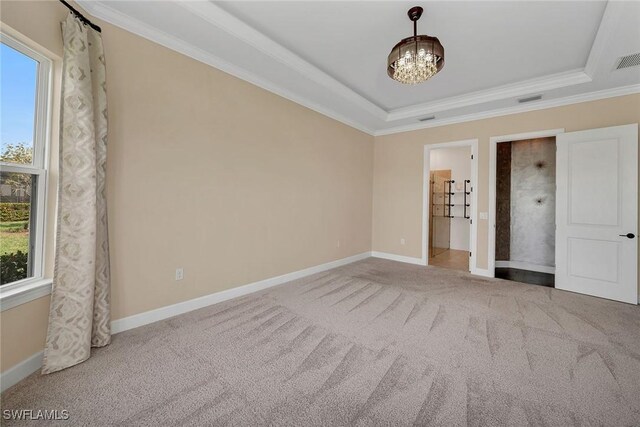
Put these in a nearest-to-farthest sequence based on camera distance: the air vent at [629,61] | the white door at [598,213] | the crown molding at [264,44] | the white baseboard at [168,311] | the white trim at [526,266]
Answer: the white baseboard at [168,311] < the crown molding at [264,44] < the air vent at [629,61] < the white door at [598,213] < the white trim at [526,266]

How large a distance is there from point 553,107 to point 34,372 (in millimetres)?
6607

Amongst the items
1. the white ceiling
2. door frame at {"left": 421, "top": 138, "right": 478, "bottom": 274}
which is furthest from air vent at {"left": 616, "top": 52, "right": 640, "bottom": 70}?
door frame at {"left": 421, "top": 138, "right": 478, "bottom": 274}

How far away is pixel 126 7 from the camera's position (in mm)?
2141

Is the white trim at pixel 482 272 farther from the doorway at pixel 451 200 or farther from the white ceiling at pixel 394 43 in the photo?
the white ceiling at pixel 394 43

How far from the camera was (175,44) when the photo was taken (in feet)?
8.37

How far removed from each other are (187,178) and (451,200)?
654 cm

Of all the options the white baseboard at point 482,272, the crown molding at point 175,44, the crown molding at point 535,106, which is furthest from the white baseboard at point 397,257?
the crown molding at point 175,44

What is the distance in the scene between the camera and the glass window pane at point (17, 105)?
1648mm

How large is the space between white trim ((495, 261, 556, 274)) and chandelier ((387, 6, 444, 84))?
15.6ft

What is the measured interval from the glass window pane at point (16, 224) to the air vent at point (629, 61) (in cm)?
567

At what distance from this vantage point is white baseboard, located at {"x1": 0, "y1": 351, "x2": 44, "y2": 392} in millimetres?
1568

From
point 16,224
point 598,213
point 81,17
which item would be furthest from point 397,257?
point 81,17

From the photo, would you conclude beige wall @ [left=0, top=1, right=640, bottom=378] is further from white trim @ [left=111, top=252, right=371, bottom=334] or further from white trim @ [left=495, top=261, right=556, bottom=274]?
white trim @ [left=495, top=261, right=556, bottom=274]

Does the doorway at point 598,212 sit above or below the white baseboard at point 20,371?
above
